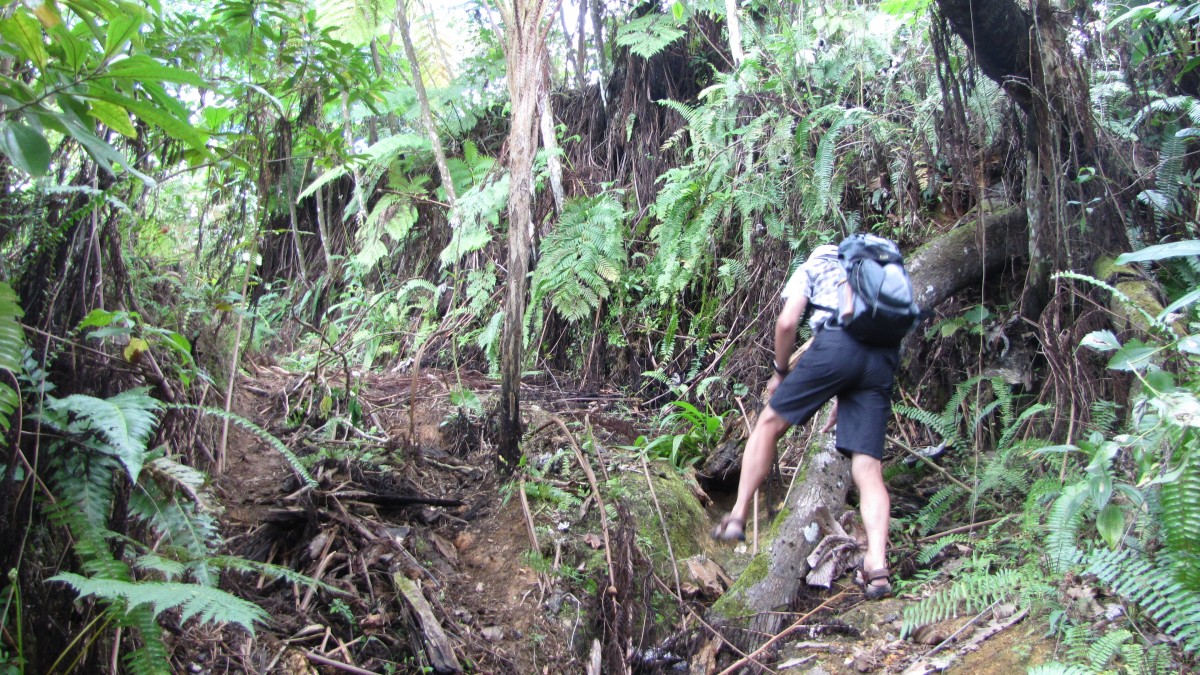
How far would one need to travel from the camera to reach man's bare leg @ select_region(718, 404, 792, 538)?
3.70 metres

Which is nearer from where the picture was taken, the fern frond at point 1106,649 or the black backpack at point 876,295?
the fern frond at point 1106,649

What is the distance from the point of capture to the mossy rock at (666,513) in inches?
153

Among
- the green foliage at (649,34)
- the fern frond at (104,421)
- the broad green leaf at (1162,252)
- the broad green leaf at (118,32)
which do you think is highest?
the green foliage at (649,34)

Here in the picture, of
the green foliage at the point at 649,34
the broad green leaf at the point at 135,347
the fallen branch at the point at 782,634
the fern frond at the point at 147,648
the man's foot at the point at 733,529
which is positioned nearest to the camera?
the fern frond at the point at 147,648

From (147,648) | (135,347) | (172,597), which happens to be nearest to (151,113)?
(135,347)

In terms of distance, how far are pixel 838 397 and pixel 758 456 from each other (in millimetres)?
483

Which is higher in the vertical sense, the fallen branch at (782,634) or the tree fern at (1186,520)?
the tree fern at (1186,520)

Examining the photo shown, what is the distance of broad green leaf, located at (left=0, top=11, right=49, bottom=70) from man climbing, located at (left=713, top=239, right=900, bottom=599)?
3005 millimetres

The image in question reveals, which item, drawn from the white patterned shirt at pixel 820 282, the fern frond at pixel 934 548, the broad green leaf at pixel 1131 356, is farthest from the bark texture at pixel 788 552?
the broad green leaf at pixel 1131 356

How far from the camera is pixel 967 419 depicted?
177 inches

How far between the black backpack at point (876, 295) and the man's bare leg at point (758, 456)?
574 millimetres

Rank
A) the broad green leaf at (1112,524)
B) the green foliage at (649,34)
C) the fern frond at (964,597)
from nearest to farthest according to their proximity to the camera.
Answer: the broad green leaf at (1112,524) < the fern frond at (964,597) < the green foliage at (649,34)

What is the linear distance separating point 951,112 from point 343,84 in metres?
3.55

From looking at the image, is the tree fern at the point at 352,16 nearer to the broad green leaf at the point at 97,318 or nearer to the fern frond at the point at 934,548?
the broad green leaf at the point at 97,318
